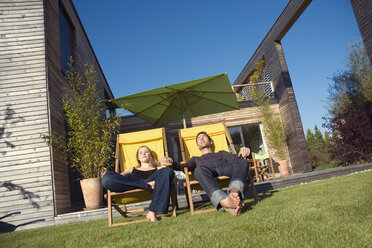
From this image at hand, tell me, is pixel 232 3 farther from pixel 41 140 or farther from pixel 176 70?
pixel 41 140

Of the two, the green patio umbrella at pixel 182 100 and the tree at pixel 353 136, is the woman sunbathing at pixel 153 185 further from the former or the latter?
the tree at pixel 353 136

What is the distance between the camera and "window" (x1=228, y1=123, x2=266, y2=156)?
32.1 feet

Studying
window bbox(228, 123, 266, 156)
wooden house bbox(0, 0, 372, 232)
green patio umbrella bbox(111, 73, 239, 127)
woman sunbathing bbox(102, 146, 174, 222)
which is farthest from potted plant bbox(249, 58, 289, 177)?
woman sunbathing bbox(102, 146, 174, 222)

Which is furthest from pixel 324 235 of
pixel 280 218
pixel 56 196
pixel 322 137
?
pixel 322 137

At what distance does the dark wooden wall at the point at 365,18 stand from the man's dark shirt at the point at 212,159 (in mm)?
4885

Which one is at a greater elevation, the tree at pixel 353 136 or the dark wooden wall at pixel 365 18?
the dark wooden wall at pixel 365 18

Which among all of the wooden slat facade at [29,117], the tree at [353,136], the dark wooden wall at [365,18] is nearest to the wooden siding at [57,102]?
the wooden slat facade at [29,117]

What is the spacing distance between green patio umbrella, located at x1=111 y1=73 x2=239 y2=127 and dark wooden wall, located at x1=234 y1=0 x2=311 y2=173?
4363 mm

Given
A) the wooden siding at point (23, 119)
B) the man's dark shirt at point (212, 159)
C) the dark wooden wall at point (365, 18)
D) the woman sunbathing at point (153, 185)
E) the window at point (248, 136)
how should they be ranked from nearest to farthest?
the woman sunbathing at point (153, 185) → the man's dark shirt at point (212, 159) → the wooden siding at point (23, 119) → the dark wooden wall at point (365, 18) → the window at point (248, 136)

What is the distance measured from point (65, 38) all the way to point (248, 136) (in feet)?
22.0

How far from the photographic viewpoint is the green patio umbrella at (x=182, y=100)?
14.8ft

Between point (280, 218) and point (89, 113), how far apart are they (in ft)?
12.9

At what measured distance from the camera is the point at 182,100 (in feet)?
17.3

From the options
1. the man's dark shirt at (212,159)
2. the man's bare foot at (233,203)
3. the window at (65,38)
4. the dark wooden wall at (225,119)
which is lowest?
the man's bare foot at (233,203)
